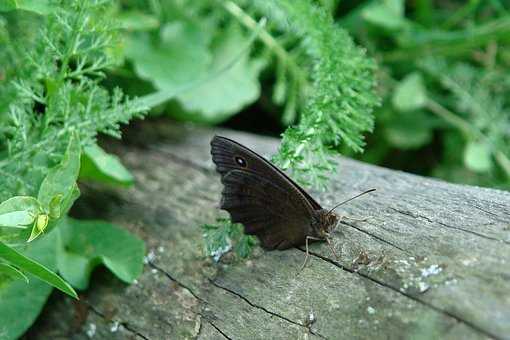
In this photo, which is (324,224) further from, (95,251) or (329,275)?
(95,251)

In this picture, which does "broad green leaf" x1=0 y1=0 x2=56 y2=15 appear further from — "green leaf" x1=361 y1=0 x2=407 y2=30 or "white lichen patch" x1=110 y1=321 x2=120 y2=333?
"green leaf" x1=361 y1=0 x2=407 y2=30

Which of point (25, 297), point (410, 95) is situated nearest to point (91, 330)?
point (25, 297)

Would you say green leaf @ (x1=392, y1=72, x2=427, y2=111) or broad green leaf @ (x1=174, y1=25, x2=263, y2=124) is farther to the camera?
green leaf @ (x1=392, y1=72, x2=427, y2=111)

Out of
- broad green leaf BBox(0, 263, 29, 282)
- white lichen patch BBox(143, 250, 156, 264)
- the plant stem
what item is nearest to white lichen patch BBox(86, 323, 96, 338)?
white lichen patch BBox(143, 250, 156, 264)

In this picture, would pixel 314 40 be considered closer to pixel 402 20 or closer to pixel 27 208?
pixel 402 20

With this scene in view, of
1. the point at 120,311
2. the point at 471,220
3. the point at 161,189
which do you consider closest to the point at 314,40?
the point at 161,189

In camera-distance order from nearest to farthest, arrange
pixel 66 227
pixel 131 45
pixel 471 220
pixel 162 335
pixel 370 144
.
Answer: pixel 471 220, pixel 162 335, pixel 66 227, pixel 131 45, pixel 370 144

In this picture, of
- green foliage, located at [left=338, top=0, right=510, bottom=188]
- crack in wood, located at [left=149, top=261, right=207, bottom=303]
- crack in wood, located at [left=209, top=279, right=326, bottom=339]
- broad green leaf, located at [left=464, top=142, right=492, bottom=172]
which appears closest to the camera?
crack in wood, located at [left=209, top=279, right=326, bottom=339]

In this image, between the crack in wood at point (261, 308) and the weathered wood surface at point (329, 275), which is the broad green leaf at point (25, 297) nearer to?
the weathered wood surface at point (329, 275)
